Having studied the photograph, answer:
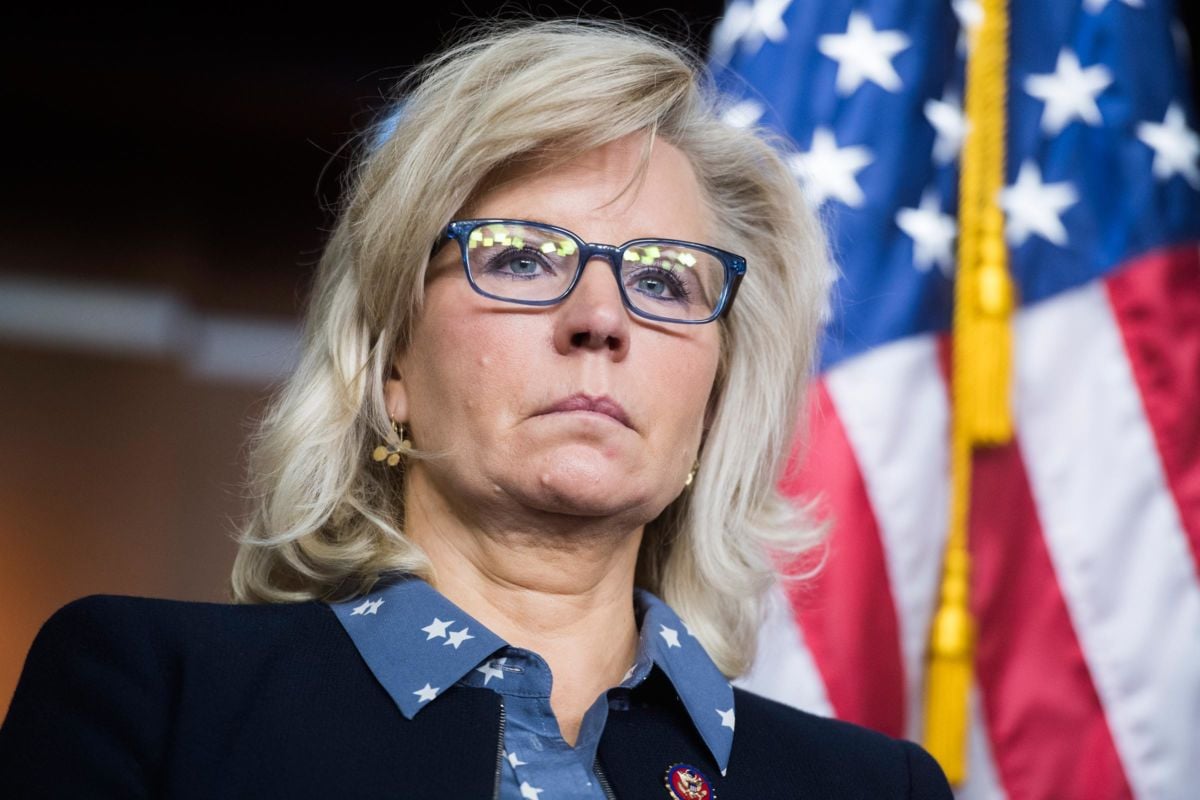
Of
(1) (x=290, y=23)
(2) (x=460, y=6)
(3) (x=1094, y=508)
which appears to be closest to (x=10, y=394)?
(1) (x=290, y=23)

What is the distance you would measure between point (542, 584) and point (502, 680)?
0.17 m

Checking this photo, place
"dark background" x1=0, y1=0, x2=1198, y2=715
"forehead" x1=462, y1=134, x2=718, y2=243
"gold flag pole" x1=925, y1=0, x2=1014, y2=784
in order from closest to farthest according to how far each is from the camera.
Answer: "forehead" x1=462, y1=134, x2=718, y2=243, "gold flag pole" x1=925, y1=0, x2=1014, y2=784, "dark background" x1=0, y1=0, x2=1198, y2=715

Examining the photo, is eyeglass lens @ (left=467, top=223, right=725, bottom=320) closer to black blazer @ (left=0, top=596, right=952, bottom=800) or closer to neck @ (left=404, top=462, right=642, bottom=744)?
neck @ (left=404, top=462, right=642, bottom=744)

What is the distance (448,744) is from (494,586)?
263 millimetres

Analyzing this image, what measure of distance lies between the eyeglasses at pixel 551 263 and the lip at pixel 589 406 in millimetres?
113

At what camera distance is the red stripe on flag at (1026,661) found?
231 centimetres

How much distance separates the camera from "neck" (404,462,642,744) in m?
1.63

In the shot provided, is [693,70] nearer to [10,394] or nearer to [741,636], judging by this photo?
[741,636]

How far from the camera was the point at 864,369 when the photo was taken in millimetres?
2422

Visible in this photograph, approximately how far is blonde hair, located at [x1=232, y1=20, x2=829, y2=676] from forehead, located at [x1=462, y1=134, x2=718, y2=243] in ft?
0.07

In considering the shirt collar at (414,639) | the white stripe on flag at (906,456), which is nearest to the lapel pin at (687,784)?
the shirt collar at (414,639)

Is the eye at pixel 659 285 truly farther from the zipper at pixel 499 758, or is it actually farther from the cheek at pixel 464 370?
the zipper at pixel 499 758

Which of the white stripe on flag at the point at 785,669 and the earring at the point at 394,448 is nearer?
the earring at the point at 394,448

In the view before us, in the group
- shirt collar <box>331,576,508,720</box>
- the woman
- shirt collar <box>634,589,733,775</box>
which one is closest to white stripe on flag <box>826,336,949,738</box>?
the woman
